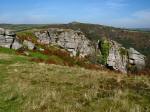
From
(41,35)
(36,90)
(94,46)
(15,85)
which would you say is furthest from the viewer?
(94,46)

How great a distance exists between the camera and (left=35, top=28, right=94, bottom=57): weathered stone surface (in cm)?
7381

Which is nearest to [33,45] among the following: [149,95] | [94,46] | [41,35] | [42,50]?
[42,50]

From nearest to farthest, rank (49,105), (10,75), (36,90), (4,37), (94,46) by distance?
(49,105)
(36,90)
(10,75)
(4,37)
(94,46)

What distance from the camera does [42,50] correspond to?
5703 centimetres

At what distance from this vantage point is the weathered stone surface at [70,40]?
2906 inches

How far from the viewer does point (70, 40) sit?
75.8 meters

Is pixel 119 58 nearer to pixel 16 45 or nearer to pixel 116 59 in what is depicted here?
pixel 116 59

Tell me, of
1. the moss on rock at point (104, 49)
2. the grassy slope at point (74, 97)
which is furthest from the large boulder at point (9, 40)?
the grassy slope at point (74, 97)

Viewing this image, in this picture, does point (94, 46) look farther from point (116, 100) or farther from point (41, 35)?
point (116, 100)

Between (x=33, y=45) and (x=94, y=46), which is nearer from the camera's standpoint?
(x=33, y=45)

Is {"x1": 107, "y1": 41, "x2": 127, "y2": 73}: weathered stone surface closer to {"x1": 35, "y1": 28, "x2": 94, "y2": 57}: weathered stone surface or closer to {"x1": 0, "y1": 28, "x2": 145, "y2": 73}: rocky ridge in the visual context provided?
{"x1": 0, "y1": 28, "x2": 145, "y2": 73}: rocky ridge

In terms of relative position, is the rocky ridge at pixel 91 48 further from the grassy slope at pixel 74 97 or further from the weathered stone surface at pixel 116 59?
the grassy slope at pixel 74 97

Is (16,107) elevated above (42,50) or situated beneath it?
elevated above

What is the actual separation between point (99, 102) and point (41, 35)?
199 ft
